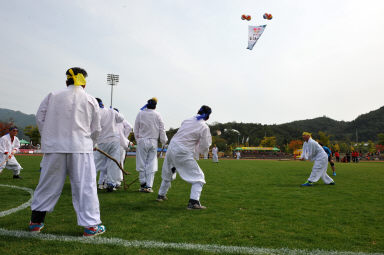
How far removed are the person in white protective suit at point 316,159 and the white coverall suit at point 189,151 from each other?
580 cm

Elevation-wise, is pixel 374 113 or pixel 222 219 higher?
pixel 374 113

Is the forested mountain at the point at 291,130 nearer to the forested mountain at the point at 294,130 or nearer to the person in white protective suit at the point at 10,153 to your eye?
the forested mountain at the point at 294,130

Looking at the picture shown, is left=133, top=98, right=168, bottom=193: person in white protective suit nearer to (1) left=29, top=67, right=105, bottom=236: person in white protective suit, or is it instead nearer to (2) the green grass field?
(2) the green grass field

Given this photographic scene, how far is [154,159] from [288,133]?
132859 millimetres

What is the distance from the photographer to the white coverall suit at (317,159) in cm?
991

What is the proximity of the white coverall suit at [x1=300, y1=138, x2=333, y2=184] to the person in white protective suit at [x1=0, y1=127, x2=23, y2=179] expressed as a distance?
10.3 m

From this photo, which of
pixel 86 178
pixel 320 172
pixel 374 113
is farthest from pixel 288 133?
pixel 86 178

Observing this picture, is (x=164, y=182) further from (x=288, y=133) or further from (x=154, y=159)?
(x=288, y=133)

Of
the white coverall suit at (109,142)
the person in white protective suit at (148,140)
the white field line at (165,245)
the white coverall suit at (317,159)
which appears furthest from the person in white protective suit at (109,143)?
the white coverall suit at (317,159)

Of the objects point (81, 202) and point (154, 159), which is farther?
point (154, 159)

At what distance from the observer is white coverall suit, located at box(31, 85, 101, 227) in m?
3.49

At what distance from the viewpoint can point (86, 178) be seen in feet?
11.7

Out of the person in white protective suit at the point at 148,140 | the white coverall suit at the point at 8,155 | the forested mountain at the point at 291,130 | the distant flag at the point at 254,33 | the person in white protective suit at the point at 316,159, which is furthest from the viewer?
Result: the forested mountain at the point at 291,130

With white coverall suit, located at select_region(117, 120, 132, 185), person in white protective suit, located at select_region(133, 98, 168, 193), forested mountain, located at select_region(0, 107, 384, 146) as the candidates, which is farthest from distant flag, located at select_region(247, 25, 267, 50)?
forested mountain, located at select_region(0, 107, 384, 146)
